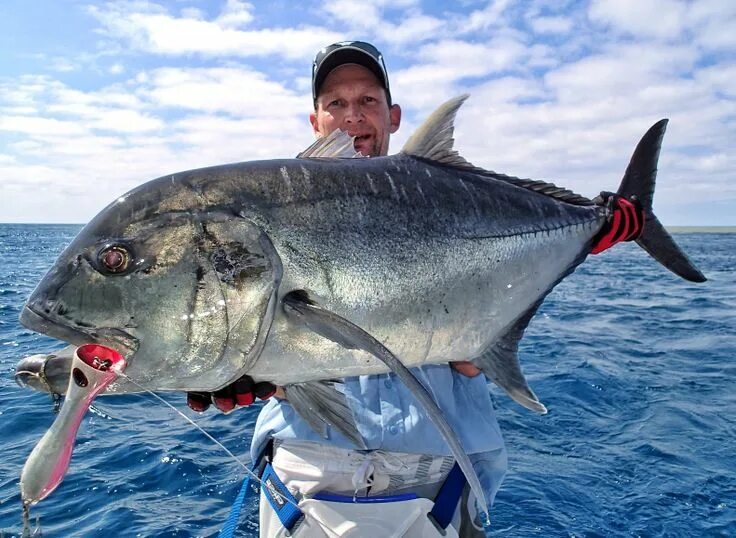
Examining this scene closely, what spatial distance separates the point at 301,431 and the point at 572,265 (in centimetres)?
168

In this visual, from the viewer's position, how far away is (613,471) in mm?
5770

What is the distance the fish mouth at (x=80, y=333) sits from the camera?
1.96m

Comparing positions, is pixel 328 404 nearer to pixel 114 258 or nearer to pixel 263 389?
pixel 263 389

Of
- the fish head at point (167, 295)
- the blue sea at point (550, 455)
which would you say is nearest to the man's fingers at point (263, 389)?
the fish head at point (167, 295)

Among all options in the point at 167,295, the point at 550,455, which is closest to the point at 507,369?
the point at 167,295

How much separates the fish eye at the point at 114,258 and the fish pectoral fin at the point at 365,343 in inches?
22.3

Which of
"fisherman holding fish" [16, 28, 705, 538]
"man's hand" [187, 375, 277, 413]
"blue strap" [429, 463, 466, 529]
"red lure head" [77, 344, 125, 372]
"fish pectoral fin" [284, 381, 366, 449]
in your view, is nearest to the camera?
"red lure head" [77, 344, 125, 372]

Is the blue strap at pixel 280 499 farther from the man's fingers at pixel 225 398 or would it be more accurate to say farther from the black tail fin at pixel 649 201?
the black tail fin at pixel 649 201

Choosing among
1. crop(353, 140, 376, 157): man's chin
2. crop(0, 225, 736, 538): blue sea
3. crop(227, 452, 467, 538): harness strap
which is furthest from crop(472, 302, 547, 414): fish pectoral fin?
crop(0, 225, 736, 538): blue sea

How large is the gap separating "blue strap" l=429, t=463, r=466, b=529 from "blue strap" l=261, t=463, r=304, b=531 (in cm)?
73

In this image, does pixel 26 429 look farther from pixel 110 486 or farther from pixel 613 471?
pixel 613 471

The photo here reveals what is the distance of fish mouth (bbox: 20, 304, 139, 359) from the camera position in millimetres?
1960

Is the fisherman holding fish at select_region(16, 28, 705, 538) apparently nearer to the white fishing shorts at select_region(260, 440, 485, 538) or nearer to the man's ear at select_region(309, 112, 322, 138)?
the white fishing shorts at select_region(260, 440, 485, 538)

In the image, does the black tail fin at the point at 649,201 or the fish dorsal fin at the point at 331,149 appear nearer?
the fish dorsal fin at the point at 331,149
